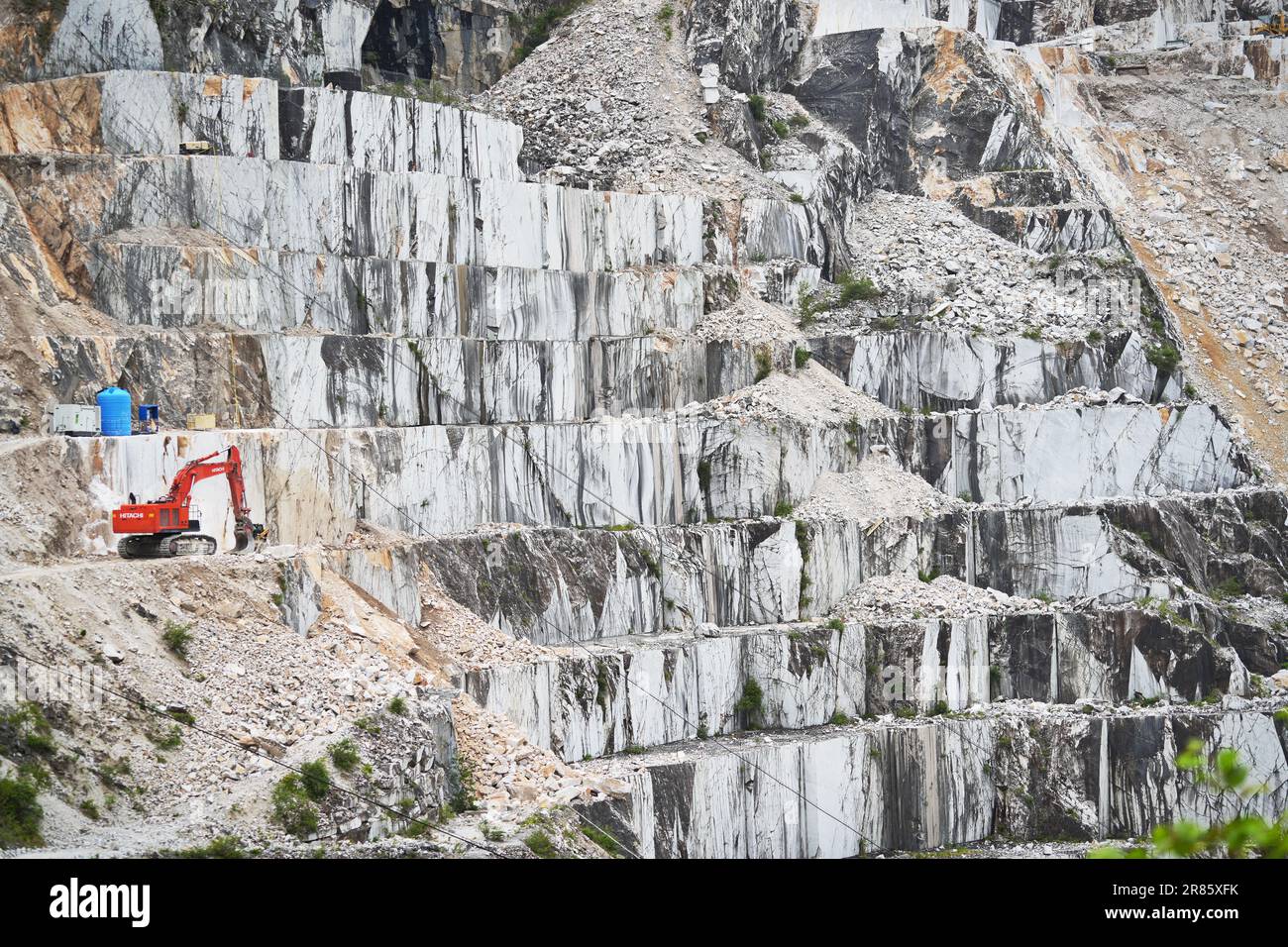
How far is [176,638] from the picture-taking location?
26.0m

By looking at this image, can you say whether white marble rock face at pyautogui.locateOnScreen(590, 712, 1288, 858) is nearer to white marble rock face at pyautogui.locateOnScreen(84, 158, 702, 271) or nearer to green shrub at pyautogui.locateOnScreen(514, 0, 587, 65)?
white marble rock face at pyautogui.locateOnScreen(84, 158, 702, 271)

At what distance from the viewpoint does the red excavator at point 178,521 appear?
29141 mm

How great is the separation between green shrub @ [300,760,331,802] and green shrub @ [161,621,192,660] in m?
3.07

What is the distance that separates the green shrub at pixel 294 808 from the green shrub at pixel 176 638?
3241 millimetres

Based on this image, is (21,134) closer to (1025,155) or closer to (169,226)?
(169,226)

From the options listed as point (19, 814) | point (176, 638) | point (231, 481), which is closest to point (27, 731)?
point (19, 814)

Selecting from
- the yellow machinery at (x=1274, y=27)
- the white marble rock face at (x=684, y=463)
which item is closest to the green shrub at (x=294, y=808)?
the white marble rock face at (x=684, y=463)

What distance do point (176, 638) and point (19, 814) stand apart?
16.3 feet

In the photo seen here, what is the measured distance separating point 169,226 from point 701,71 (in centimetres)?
2163

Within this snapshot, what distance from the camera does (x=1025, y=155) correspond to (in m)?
52.1

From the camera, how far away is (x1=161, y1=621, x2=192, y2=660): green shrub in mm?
25967

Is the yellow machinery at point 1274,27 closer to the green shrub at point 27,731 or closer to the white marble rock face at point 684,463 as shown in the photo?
the white marble rock face at point 684,463

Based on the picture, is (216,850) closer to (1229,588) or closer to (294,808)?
(294,808)
